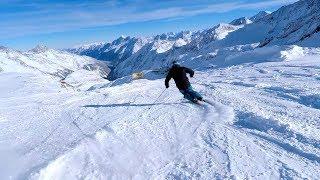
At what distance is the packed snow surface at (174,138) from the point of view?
824cm

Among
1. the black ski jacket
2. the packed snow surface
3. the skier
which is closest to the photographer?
the packed snow surface

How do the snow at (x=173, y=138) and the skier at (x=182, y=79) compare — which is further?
the skier at (x=182, y=79)

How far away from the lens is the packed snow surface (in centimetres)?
824

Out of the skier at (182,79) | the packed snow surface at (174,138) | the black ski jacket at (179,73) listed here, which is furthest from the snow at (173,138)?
the black ski jacket at (179,73)

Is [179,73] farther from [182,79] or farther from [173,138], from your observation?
[173,138]

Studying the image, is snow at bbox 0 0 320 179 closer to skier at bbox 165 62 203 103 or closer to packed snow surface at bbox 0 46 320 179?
packed snow surface at bbox 0 46 320 179

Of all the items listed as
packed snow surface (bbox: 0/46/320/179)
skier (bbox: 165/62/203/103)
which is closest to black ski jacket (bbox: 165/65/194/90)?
skier (bbox: 165/62/203/103)

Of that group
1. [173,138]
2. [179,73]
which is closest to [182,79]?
[179,73]

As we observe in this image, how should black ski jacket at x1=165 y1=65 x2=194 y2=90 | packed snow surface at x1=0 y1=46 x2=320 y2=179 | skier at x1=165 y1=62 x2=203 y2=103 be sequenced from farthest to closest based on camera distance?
black ski jacket at x1=165 y1=65 x2=194 y2=90
skier at x1=165 y1=62 x2=203 y2=103
packed snow surface at x1=0 y1=46 x2=320 y2=179

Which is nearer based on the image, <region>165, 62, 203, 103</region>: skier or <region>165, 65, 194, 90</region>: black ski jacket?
<region>165, 62, 203, 103</region>: skier

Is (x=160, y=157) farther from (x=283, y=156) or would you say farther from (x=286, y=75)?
(x=286, y=75)

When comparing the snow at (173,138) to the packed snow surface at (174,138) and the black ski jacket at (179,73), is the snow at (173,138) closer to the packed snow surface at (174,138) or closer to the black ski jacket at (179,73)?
the packed snow surface at (174,138)

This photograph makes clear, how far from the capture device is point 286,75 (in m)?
22.3

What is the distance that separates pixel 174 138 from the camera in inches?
416
